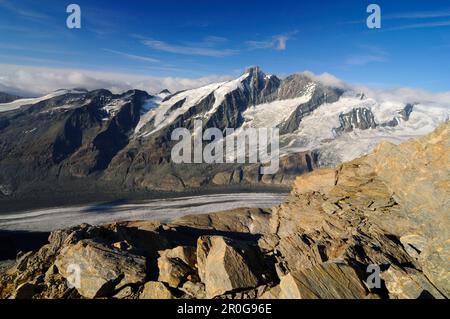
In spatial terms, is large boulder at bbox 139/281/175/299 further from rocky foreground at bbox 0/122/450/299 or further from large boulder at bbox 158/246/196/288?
large boulder at bbox 158/246/196/288

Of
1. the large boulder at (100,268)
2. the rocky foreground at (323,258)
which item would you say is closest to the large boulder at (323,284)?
the rocky foreground at (323,258)

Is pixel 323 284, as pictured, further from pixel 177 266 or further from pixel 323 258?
pixel 177 266

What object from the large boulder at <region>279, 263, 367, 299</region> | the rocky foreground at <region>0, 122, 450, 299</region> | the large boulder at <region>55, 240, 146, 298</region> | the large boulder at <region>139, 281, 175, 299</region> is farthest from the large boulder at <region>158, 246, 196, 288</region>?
the large boulder at <region>279, 263, 367, 299</region>

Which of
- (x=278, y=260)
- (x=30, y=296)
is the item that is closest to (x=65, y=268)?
(x=30, y=296)

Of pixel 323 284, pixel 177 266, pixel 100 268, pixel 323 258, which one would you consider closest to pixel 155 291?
pixel 177 266

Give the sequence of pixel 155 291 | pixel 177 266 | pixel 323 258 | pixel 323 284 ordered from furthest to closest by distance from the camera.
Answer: pixel 323 258 → pixel 177 266 → pixel 155 291 → pixel 323 284
